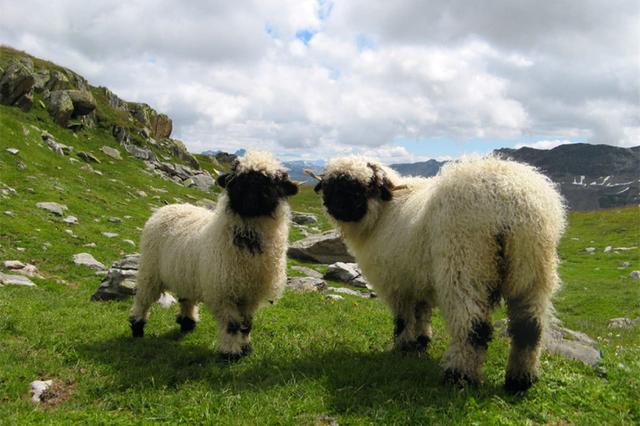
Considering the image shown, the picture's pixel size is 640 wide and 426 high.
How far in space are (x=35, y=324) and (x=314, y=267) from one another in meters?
15.7

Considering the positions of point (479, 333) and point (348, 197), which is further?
point (348, 197)

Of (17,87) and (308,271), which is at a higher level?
(17,87)

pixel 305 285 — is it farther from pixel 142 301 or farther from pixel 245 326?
pixel 245 326

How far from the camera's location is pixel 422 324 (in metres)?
9.28

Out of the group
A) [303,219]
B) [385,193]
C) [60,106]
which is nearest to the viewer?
[385,193]

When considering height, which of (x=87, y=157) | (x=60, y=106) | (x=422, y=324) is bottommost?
(x=422, y=324)

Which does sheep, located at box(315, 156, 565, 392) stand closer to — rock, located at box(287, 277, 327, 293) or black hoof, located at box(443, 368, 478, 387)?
black hoof, located at box(443, 368, 478, 387)

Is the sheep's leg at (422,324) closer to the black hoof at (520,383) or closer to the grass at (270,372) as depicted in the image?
the grass at (270,372)

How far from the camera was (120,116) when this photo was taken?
2389 inches

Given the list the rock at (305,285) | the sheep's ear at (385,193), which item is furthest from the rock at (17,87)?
the sheep's ear at (385,193)

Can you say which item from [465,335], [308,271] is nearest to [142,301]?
[465,335]

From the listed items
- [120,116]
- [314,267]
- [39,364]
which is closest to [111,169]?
[120,116]

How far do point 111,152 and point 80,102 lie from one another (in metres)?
5.65

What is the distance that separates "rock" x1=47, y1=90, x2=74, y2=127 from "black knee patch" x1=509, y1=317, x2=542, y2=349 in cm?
4732
